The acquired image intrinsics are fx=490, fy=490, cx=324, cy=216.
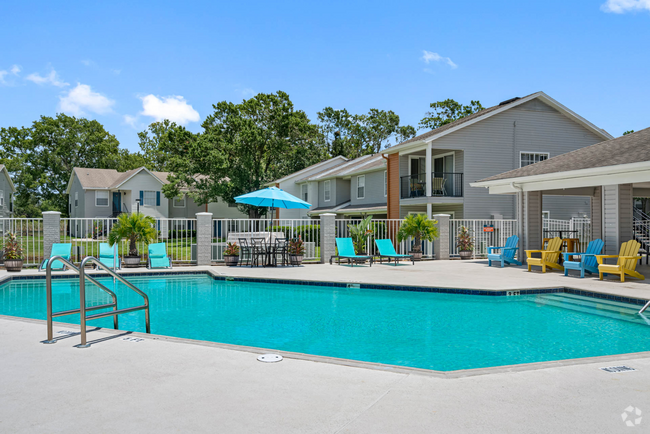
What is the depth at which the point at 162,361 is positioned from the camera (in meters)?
4.86

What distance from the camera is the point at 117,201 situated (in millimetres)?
41938

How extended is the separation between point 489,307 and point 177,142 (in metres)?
31.1

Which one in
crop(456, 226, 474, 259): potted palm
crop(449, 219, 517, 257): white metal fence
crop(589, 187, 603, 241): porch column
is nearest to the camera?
crop(589, 187, 603, 241): porch column

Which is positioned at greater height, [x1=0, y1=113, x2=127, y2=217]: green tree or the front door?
[x1=0, y1=113, x2=127, y2=217]: green tree

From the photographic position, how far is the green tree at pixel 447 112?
150ft

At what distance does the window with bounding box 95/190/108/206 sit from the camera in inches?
1638

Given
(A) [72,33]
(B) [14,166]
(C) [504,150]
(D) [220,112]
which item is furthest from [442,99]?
(B) [14,166]

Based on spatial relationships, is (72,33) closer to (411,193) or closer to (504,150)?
(411,193)

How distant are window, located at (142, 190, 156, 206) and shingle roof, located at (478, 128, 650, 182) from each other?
3144cm

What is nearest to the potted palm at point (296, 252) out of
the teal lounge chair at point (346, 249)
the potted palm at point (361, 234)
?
the teal lounge chair at point (346, 249)

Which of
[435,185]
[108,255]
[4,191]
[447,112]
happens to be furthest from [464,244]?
[4,191]

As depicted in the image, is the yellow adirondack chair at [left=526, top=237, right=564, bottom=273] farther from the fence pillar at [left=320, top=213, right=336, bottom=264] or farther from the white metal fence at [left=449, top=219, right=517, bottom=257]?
the fence pillar at [left=320, top=213, right=336, bottom=264]

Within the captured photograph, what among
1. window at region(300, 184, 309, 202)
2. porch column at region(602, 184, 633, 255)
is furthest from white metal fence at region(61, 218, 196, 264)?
window at region(300, 184, 309, 202)

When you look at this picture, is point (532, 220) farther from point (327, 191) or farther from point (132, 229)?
point (327, 191)
